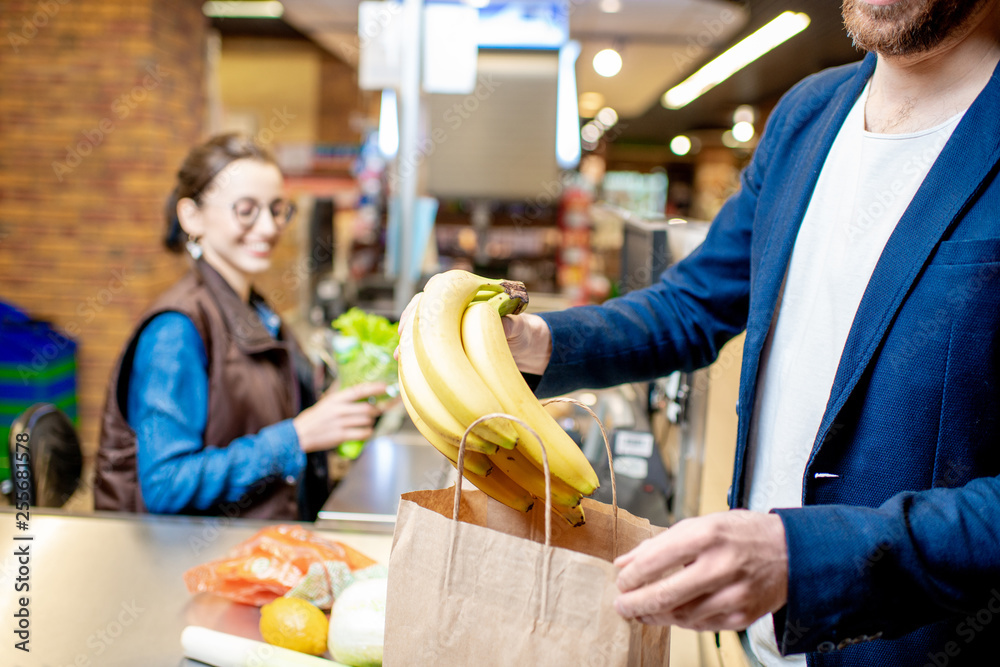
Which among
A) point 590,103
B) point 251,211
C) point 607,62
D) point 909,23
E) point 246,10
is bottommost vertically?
point 251,211

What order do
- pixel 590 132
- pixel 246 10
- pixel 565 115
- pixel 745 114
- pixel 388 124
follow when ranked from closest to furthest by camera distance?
pixel 565 115, pixel 388 124, pixel 246 10, pixel 745 114, pixel 590 132

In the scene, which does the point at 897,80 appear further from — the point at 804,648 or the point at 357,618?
the point at 357,618

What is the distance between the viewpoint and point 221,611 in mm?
1359

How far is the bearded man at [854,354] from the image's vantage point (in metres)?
0.74

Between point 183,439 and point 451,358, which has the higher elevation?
point 451,358

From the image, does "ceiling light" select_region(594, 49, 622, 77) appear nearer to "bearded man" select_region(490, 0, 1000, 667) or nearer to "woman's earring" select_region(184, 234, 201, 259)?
"woman's earring" select_region(184, 234, 201, 259)

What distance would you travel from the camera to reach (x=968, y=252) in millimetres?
916

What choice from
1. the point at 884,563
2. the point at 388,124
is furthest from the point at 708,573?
the point at 388,124

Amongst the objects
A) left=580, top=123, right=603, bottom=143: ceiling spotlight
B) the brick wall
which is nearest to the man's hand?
the brick wall

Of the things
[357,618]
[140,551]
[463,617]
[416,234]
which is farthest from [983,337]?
[416,234]

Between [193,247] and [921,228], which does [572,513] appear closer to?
[921,228]

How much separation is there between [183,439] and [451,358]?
129cm

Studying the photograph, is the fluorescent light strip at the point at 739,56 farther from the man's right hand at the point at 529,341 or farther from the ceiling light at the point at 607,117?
the man's right hand at the point at 529,341

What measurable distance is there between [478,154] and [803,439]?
13.8 feet
